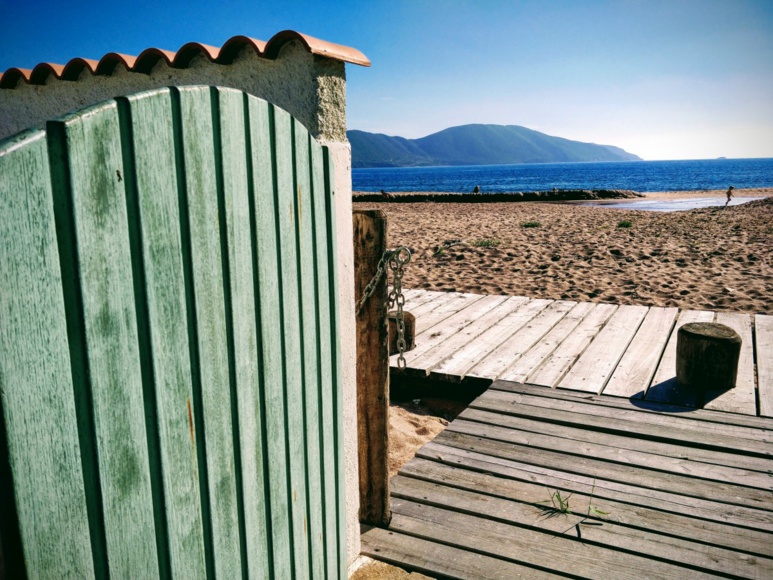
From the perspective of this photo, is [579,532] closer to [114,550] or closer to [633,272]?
[114,550]

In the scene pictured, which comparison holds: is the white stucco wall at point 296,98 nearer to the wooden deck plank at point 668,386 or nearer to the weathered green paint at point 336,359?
the weathered green paint at point 336,359

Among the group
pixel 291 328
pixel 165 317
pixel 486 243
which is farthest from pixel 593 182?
pixel 165 317

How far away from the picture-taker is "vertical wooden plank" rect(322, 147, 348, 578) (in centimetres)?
178

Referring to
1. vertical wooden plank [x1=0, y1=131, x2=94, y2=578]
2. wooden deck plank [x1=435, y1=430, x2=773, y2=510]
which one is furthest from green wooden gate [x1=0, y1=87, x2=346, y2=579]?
wooden deck plank [x1=435, y1=430, x2=773, y2=510]

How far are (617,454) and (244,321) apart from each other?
2588 mm

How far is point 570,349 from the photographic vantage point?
4762 mm

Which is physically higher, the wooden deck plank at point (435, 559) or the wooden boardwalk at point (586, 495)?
the wooden boardwalk at point (586, 495)

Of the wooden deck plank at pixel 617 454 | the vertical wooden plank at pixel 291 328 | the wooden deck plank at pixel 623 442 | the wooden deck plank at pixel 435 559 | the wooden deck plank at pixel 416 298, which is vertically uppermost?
the vertical wooden plank at pixel 291 328

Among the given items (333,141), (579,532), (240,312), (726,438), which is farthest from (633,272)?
(240,312)

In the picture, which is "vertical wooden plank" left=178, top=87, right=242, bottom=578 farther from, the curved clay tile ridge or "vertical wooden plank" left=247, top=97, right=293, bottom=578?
the curved clay tile ridge

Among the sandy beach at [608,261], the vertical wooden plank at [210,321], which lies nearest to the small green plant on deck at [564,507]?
the vertical wooden plank at [210,321]

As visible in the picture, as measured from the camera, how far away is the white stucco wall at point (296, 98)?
1.74 metres

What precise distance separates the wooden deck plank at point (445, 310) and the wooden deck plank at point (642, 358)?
1780 mm

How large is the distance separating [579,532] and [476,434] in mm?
998
